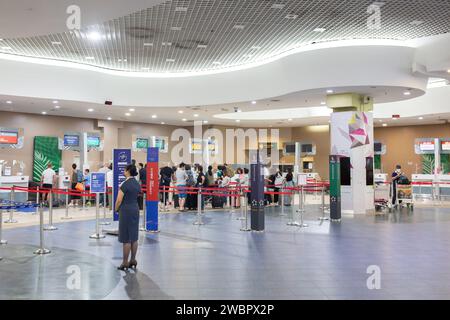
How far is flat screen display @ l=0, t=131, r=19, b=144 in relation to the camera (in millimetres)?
16672

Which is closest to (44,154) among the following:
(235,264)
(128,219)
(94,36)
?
(94,36)

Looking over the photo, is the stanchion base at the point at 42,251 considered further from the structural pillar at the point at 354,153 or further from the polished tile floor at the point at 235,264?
the structural pillar at the point at 354,153

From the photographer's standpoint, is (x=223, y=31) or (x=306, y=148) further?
(x=306, y=148)

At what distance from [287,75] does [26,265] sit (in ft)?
33.3

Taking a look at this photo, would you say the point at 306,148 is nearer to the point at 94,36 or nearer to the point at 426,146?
the point at 426,146

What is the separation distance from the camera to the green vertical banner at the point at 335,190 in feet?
39.8

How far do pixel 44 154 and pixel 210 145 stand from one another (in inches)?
348

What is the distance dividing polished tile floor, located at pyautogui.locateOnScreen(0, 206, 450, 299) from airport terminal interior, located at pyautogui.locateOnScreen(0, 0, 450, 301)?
0.13ft

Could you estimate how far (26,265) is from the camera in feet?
20.5

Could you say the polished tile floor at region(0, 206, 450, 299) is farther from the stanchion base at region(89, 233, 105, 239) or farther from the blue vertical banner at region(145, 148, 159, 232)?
the blue vertical banner at region(145, 148, 159, 232)

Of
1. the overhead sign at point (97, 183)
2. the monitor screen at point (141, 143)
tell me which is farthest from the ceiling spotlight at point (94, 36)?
the monitor screen at point (141, 143)

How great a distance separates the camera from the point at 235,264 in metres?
6.42

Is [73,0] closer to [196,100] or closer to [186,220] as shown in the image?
[186,220]

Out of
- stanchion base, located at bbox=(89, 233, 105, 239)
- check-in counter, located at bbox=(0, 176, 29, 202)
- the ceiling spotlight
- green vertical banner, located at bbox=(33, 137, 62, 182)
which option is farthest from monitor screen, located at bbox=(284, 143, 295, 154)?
stanchion base, located at bbox=(89, 233, 105, 239)
